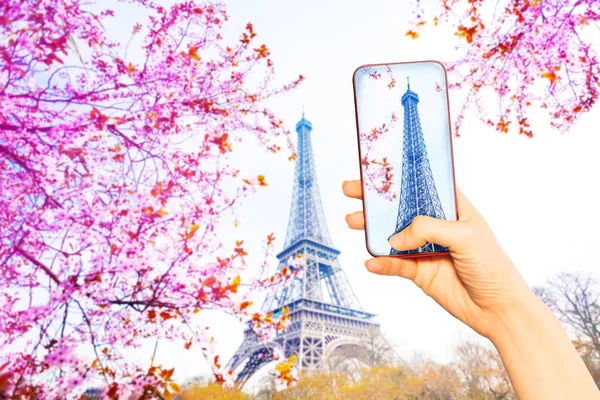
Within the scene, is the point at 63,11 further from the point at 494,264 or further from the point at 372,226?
the point at 494,264

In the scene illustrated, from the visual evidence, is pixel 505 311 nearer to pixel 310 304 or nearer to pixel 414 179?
pixel 414 179

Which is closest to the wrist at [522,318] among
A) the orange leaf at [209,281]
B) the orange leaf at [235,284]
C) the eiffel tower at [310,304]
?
the orange leaf at [235,284]

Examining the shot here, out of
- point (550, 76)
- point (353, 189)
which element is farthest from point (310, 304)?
point (353, 189)

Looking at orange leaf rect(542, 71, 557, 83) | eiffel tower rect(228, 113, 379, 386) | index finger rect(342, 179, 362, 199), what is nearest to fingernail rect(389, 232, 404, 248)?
index finger rect(342, 179, 362, 199)

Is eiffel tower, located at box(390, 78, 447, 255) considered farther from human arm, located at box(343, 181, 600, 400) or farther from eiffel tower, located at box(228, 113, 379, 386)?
eiffel tower, located at box(228, 113, 379, 386)

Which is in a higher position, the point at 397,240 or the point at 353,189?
the point at 353,189
